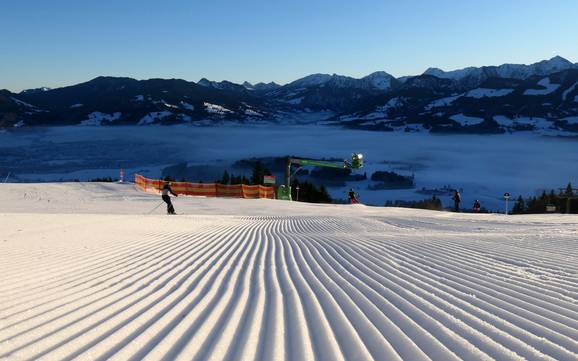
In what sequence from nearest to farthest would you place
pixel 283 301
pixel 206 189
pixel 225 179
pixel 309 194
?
pixel 283 301 < pixel 206 189 < pixel 309 194 < pixel 225 179

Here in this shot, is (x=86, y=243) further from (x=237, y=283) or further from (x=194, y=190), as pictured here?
(x=194, y=190)

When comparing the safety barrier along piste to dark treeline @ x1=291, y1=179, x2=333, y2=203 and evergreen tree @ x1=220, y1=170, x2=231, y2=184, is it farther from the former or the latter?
evergreen tree @ x1=220, y1=170, x2=231, y2=184

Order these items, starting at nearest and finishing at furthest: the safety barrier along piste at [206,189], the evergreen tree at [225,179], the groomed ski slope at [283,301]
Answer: the groomed ski slope at [283,301] → the safety barrier along piste at [206,189] → the evergreen tree at [225,179]

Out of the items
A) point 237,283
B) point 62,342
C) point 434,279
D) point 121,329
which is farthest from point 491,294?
point 62,342

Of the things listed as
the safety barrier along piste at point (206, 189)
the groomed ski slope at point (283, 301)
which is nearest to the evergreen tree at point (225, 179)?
the safety barrier along piste at point (206, 189)

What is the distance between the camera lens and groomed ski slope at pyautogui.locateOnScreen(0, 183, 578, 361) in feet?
12.9

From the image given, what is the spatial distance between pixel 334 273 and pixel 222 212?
19.4m

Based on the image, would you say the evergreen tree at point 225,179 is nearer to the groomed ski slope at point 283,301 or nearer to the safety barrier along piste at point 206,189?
the safety barrier along piste at point 206,189

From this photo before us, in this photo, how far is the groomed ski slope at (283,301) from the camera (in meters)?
3.93

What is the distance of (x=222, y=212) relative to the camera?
26.4 meters

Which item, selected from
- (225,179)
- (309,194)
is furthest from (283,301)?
(225,179)

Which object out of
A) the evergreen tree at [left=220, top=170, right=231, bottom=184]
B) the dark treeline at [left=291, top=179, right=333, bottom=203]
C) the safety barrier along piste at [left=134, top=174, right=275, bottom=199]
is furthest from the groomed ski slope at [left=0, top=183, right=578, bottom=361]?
the evergreen tree at [left=220, top=170, right=231, bottom=184]

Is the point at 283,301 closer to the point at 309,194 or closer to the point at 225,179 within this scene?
the point at 309,194

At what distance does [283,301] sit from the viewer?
18.4 feet
